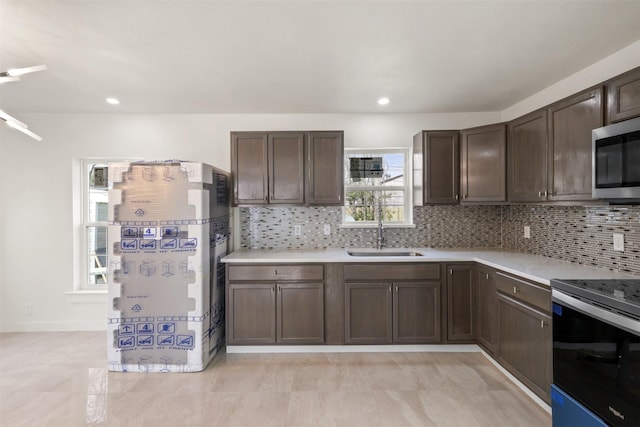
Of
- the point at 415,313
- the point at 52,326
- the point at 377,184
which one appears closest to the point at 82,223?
the point at 52,326

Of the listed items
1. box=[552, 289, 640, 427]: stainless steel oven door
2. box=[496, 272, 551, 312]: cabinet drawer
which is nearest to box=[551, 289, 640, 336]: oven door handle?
box=[552, 289, 640, 427]: stainless steel oven door

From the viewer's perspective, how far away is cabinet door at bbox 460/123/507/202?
307 centimetres

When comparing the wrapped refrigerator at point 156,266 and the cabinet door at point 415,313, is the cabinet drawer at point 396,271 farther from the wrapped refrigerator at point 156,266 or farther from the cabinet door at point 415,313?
the wrapped refrigerator at point 156,266

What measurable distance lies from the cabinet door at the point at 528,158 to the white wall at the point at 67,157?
37.0 inches

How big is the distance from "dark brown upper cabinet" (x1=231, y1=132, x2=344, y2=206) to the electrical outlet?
2222mm

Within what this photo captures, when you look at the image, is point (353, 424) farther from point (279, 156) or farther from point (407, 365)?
point (279, 156)

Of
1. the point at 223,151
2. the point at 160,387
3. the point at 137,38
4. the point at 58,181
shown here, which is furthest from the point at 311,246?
the point at 58,181

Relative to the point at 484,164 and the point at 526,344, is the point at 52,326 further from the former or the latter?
the point at 484,164

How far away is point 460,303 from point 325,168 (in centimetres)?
189

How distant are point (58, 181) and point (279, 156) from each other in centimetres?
264

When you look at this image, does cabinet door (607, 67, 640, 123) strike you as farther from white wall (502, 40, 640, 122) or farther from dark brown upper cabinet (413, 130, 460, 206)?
dark brown upper cabinet (413, 130, 460, 206)

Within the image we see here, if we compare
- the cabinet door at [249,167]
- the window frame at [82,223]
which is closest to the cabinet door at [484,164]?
the cabinet door at [249,167]

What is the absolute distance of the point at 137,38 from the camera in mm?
2102

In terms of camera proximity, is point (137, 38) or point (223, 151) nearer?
point (137, 38)
